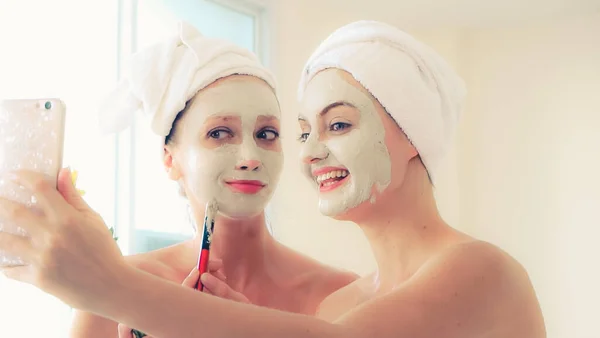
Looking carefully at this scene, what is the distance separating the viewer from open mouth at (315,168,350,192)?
1.03 m

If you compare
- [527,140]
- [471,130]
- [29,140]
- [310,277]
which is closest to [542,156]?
[527,140]

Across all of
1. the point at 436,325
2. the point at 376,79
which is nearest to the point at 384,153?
the point at 376,79

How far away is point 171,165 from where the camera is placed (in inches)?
48.7

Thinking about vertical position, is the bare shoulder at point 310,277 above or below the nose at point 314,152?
below

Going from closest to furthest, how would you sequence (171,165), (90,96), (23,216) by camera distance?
(23,216) → (171,165) → (90,96)

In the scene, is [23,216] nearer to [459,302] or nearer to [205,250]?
[205,250]

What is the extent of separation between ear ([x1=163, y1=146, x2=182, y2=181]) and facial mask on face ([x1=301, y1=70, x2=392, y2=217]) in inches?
10.2

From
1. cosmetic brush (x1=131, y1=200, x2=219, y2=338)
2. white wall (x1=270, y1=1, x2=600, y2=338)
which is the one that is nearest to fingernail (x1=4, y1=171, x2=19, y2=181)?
cosmetic brush (x1=131, y1=200, x2=219, y2=338)

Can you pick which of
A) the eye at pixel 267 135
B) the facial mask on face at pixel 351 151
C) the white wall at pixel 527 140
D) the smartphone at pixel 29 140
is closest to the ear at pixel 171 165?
the eye at pixel 267 135

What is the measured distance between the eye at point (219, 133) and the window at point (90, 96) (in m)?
0.72

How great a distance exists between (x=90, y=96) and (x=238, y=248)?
104cm

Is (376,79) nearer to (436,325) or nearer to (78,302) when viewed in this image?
(436,325)

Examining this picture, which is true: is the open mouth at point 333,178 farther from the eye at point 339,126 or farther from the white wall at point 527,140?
the white wall at point 527,140

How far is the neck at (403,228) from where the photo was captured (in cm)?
103
